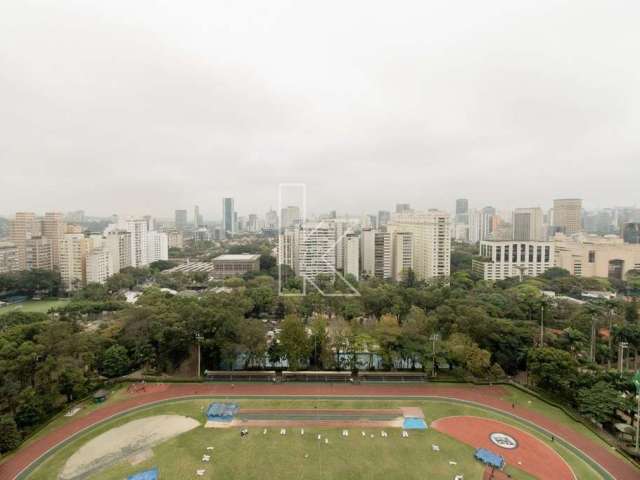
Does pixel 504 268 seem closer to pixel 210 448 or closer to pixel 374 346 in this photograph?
pixel 374 346

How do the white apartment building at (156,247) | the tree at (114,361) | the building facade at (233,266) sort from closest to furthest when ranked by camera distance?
the tree at (114,361) → the building facade at (233,266) → the white apartment building at (156,247)

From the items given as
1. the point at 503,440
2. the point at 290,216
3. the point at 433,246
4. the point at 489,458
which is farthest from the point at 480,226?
the point at 489,458

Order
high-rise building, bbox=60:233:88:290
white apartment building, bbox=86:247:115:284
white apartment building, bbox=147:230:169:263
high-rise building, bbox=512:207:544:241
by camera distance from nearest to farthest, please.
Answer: white apartment building, bbox=86:247:115:284 → high-rise building, bbox=60:233:88:290 → white apartment building, bbox=147:230:169:263 → high-rise building, bbox=512:207:544:241

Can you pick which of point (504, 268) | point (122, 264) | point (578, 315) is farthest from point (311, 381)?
point (122, 264)

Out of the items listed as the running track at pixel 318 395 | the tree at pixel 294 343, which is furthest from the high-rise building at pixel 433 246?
the tree at pixel 294 343

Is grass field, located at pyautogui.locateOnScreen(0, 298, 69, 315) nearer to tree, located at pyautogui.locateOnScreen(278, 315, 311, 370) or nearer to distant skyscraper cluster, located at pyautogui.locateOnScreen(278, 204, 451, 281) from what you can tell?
distant skyscraper cluster, located at pyautogui.locateOnScreen(278, 204, 451, 281)

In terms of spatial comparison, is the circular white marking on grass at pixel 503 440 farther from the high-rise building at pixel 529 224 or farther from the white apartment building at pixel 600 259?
the high-rise building at pixel 529 224

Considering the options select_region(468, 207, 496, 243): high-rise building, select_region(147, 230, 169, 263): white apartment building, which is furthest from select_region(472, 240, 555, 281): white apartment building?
select_region(147, 230, 169, 263): white apartment building

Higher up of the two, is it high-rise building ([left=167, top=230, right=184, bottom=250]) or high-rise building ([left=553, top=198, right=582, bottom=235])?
high-rise building ([left=553, top=198, right=582, bottom=235])
